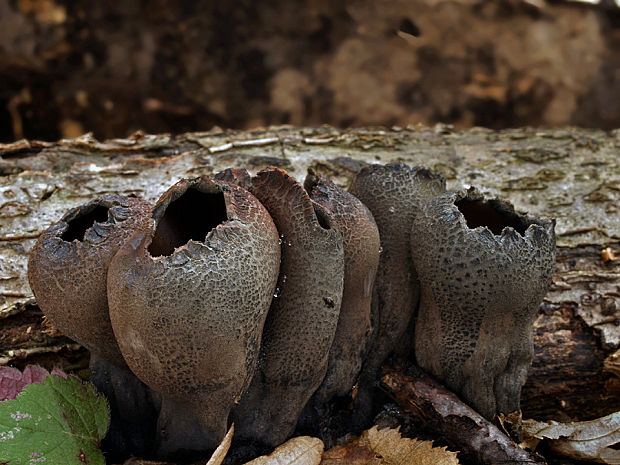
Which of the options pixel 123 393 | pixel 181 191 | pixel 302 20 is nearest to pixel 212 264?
pixel 181 191

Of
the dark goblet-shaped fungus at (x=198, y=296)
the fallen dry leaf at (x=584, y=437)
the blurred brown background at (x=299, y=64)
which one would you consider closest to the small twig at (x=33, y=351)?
the dark goblet-shaped fungus at (x=198, y=296)

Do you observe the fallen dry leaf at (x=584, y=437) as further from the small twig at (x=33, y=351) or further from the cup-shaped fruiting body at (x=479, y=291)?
the small twig at (x=33, y=351)

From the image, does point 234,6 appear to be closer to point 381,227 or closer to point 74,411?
point 381,227

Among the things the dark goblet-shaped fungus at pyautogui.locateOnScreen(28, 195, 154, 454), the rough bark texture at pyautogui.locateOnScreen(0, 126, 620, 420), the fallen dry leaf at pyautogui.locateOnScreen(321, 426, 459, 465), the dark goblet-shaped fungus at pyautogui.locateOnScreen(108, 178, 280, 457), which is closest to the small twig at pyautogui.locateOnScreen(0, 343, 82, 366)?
the rough bark texture at pyautogui.locateOnScreen(0, 126, 620, 420)

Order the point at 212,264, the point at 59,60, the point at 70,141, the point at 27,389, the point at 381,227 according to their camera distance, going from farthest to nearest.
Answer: the point at 59,60 < the point at 70,141 < the point at 381,227 < the point at 27,389 < the point at 212,264

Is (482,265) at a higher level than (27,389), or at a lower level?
higher

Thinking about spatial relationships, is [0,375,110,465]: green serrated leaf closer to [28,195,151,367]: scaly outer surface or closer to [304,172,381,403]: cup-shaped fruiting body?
[28,195,151,367]: scaly outer surface
